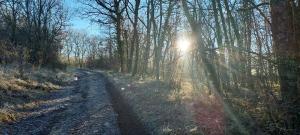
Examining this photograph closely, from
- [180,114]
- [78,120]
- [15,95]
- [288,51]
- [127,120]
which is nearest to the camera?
[288,51]

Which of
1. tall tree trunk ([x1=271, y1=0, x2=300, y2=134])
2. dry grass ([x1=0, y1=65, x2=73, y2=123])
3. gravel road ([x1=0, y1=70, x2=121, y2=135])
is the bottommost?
gravel road ([x1=0, y1=70, x2=121, y2=135])

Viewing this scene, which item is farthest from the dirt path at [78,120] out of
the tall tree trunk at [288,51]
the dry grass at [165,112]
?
the tall tree trunk at [288,51]

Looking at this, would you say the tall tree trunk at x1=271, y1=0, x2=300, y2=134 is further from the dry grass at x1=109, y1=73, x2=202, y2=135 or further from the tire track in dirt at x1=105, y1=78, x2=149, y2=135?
the tire track in dirt at x1=105, y1=78, x2=149, y2=135

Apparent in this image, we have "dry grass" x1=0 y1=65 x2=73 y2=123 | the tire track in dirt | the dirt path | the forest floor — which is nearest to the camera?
the forest floor

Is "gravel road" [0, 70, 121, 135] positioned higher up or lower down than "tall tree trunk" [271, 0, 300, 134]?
lower down

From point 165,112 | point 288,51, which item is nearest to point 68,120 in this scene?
point 165,112

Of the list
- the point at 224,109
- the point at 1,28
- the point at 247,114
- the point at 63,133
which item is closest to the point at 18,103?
the point at 63,133

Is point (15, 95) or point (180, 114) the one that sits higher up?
point (15, 95)

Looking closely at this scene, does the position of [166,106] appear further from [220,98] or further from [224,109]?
[224,109]

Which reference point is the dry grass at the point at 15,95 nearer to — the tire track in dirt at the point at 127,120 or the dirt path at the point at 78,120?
the dirt path at the point at 78,120

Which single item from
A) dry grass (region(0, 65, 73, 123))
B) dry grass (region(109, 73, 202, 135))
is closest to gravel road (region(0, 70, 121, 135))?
dry grass (region(0, 65, 73, 123))

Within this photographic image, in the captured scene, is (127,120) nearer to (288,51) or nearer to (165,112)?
(165,112)

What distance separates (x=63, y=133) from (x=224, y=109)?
5133mm

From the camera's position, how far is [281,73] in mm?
8539
